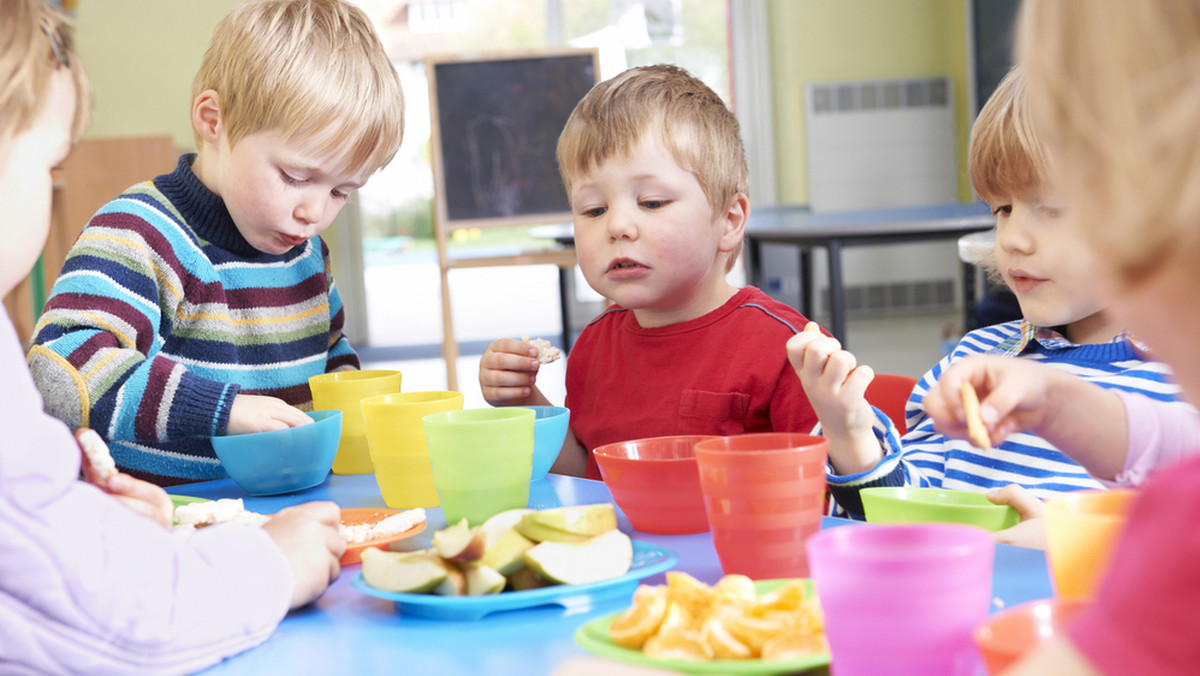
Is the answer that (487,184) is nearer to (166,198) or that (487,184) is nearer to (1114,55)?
(166,198)

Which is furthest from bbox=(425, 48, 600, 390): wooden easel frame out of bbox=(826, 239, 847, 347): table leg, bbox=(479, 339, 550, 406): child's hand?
bbox=(479, 339, 550, 406): child's hand

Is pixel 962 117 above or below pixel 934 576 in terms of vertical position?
above

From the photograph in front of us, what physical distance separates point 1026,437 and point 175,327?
3.43 ft

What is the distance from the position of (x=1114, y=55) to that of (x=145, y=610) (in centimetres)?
51

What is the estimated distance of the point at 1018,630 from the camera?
41cm

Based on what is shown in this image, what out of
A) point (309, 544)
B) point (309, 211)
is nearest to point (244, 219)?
point (309, 211)

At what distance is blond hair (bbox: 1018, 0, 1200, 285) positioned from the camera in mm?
333

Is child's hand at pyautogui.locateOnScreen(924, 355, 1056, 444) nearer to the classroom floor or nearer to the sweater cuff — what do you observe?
the sweater cuff

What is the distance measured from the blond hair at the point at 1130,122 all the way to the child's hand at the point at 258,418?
2.69 feet

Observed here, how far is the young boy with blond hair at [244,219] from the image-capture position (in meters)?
1.18

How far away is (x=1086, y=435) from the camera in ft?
2.37

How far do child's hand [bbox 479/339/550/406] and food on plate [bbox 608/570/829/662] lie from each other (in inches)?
29.7

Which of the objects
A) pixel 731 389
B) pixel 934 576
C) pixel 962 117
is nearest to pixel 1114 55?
pixel 934 576

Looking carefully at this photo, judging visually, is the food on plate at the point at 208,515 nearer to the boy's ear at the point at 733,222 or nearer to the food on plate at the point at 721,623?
the food on plate at the point at 721,623
